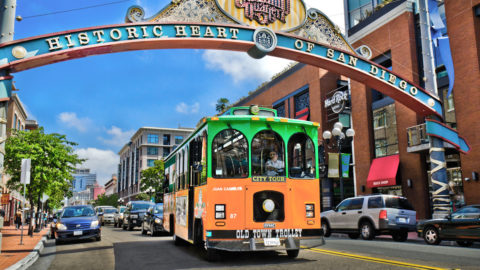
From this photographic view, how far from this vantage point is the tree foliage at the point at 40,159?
2216 cm

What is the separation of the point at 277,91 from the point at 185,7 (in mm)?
27890

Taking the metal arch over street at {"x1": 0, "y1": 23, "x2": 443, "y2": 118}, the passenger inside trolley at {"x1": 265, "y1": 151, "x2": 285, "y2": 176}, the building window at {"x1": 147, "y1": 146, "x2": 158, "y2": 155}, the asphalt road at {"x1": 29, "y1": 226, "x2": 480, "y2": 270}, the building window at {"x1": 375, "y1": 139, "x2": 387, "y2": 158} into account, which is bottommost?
the asphalt road at {"x1": 29, "y1": 226, "x2": 480, "y2": 270}

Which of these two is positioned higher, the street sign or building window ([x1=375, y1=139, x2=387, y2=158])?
building window ([x1=375, y1=139, x2=387, y2=158])

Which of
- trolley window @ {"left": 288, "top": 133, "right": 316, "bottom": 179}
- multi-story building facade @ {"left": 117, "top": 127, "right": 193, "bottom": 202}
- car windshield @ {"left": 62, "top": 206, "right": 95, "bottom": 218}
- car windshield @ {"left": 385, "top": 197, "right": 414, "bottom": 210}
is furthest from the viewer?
multi-story building facade @ {"left": 117, "top": 127, "right": 193, "bottom": 202}

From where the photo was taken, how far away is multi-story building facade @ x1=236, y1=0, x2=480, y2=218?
866 inches

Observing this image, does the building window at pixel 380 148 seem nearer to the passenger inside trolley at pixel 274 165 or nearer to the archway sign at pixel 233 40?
the archway sign at pixel 233 40

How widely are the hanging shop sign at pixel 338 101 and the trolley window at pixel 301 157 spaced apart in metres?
22.4

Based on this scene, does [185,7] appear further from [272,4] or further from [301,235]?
[301,235]

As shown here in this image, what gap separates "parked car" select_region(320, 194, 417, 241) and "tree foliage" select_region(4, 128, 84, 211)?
15.8 meters

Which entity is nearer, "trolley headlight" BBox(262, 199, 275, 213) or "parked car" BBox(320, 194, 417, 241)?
"trolley headlight" BBox(262, 199, 275, 213)

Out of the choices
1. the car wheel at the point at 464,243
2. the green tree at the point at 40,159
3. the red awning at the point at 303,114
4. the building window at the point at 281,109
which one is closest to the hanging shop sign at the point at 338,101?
the red awning at the point at 303,114

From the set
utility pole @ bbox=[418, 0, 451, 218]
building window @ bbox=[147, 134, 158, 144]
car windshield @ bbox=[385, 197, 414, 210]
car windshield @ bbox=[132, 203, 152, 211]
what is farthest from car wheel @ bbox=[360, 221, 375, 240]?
building window @ bbox=[147, 134, 158, 144]

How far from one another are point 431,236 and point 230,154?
9.43 m

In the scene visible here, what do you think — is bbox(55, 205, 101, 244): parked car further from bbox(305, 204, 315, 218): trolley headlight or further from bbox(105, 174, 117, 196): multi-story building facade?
bbox(105, 174, 117, 196): multi-story building facade
